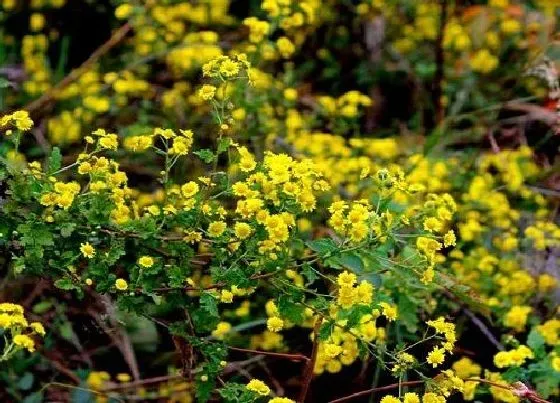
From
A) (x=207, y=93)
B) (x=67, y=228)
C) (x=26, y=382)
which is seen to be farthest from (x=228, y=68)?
(x=26, y=382)

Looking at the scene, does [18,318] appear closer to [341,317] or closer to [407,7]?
[341,317]

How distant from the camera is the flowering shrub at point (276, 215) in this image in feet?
5.36

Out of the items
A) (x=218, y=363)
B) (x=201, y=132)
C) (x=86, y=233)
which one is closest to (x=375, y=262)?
(x=218, y=363)

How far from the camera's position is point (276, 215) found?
1.58 meters

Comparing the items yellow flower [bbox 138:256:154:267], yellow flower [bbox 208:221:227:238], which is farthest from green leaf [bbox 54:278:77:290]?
yellow flower [bbox 208:221:227:238]

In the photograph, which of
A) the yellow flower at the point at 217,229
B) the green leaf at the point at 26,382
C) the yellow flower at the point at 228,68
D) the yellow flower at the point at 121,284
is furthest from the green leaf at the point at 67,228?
the green leaf at the point at 26,382

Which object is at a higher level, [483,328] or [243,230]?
[243,230]

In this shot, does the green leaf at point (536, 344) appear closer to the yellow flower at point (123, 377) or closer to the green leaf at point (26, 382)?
the yellow flower at point (123, 377)

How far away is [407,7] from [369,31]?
22 centimetres

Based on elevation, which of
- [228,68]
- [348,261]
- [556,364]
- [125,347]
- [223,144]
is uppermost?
[228,68]

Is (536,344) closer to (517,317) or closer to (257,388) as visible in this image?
(517,317)

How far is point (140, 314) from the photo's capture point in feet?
5.54

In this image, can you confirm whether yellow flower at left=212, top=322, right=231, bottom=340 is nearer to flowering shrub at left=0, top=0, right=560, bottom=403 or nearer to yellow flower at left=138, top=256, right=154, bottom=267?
flowering shrub at left=0, top=0, right=560, bottom=403

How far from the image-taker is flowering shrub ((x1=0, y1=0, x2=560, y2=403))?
163 centimetres
